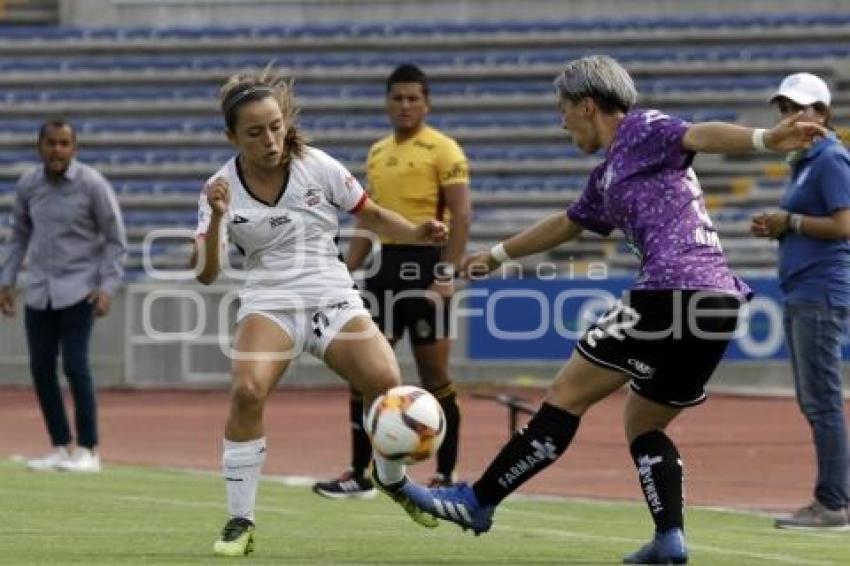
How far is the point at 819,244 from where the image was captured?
1086 centimetres

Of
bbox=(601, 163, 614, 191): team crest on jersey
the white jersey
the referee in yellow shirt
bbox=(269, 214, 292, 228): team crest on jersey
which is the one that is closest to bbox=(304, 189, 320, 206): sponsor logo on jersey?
the white jersey

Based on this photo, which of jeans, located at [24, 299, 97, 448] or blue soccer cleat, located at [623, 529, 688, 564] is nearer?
blue soccer cleat, located at [623, 529, 688, 564]

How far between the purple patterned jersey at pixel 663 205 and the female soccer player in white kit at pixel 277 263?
1108 mm

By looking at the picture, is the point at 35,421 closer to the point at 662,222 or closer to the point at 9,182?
the point at 9,182

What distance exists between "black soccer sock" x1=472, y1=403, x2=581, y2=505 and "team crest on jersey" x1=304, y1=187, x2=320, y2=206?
4.63 ft

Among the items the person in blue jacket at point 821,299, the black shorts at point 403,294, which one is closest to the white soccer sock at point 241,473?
the person in blue jacket at point 821,299

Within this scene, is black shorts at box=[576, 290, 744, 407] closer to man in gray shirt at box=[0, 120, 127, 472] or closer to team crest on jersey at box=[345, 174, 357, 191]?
team crest on jersey at box=[345, 174, 357, 191]

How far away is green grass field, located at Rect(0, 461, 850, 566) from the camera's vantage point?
28.1ft

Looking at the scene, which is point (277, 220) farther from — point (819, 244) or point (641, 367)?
point (819, 244)

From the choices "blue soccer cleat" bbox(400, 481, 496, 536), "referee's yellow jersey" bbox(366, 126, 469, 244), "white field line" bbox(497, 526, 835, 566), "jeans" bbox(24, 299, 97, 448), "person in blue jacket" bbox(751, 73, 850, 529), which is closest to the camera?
"blue soccer cleat" bbox(400, 481, 496, 536)

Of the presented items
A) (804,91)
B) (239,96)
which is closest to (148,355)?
(804,91)

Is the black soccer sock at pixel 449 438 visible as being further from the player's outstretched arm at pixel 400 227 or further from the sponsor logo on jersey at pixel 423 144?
the player's outstretched arm at pixel 400 227

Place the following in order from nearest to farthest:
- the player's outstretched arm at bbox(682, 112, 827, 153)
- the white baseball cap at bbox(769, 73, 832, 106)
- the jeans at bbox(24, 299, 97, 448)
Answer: the player's outstretched arm at bbox(682, 112, 827, 153)
the white baseball cap at bbox(769, 73, 832, 106)
the jeans at bbox(24, 299, 97, 448)

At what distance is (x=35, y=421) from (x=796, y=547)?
38.8 feet
